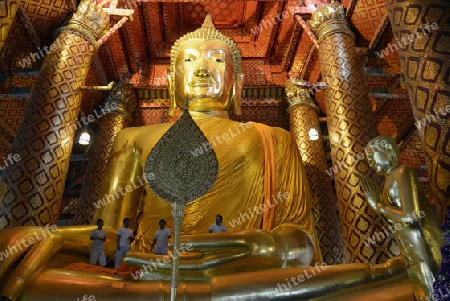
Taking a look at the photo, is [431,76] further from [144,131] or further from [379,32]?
[379,32]

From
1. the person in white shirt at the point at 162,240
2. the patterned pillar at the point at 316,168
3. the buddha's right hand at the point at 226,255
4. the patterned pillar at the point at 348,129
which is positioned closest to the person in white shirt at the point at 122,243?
the person in white shirt at the point at 162,240

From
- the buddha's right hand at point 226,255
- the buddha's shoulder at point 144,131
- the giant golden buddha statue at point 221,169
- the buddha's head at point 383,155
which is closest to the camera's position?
the buddha's right hand at point 226,255

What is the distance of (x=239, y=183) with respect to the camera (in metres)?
2.94

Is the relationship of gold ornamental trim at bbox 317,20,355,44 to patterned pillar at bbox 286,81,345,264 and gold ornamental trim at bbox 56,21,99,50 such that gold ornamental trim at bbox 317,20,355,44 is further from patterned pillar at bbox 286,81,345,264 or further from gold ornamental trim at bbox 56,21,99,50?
gold ornamental trim at bbox 56,21,99,50

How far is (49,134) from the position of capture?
377 centimetres

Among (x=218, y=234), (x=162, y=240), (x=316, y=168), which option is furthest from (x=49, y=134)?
(x=316, y=168)

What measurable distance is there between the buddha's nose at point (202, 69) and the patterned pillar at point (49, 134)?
Result: 1.46 m

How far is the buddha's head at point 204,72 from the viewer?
3451 millimetres

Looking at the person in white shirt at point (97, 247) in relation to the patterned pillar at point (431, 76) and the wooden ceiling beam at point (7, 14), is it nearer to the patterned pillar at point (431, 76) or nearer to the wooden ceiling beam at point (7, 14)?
the wooden ceiling beam at point (7, 14)

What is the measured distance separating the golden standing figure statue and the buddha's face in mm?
1677

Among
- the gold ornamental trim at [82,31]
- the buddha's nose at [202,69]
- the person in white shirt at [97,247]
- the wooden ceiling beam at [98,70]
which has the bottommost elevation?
the person in white shirt at [97,247]

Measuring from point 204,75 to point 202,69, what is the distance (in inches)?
2.4

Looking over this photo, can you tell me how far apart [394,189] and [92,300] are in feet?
4.65

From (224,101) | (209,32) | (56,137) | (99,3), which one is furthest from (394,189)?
(99,3)
